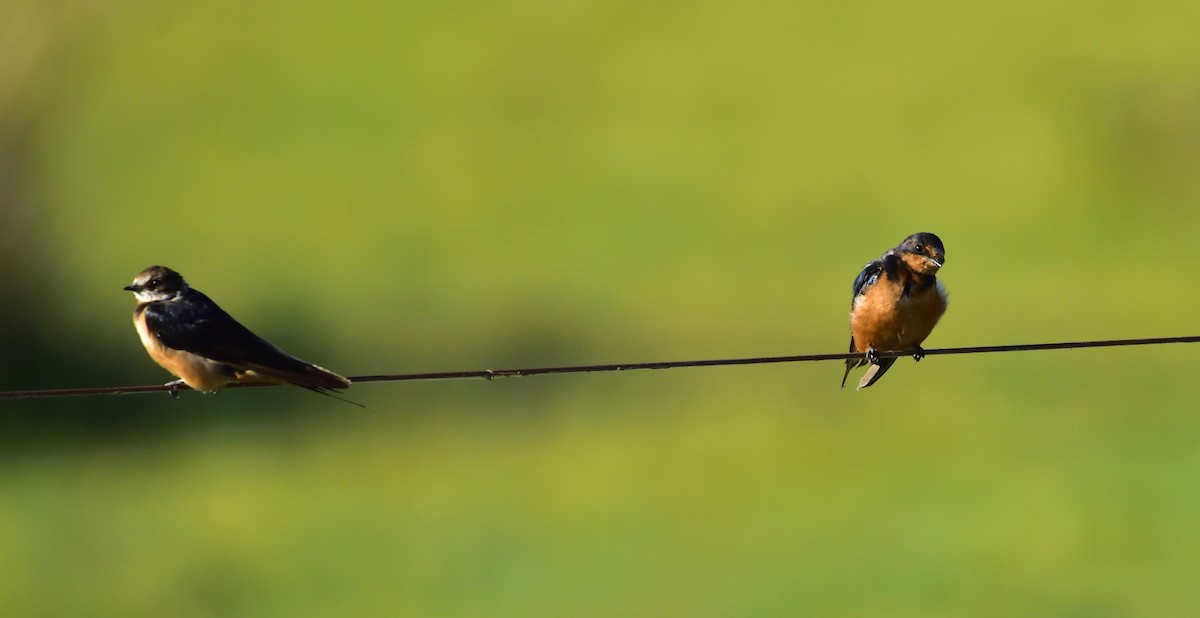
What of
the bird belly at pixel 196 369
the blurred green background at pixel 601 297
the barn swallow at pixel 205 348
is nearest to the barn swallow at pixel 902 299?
the barn swallow at pixel 205 348

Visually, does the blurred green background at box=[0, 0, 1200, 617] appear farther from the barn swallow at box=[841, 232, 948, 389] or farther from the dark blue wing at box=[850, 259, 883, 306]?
the barn swallow at box=[841, 232, 948, 389]

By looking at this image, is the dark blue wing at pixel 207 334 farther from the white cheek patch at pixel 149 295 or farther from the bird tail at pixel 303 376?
the white cheek patch at pixel 149 295

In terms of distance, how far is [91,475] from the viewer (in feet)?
94.0

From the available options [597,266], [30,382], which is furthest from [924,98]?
[30,382]

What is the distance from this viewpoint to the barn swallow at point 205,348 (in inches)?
322

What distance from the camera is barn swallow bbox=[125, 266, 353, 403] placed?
819 centimetres

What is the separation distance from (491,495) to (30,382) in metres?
8.25

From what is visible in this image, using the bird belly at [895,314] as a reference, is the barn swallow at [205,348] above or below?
below

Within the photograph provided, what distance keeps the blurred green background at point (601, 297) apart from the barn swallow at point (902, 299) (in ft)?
38.3

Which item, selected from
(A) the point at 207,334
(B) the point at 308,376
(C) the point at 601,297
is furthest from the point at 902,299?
(C) the point at 601,297

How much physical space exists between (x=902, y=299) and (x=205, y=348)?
3.27m

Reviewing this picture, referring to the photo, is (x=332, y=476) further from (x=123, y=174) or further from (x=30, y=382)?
(x=123, y=174)

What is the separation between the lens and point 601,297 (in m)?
28.3

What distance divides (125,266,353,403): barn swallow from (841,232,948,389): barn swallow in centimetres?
272
